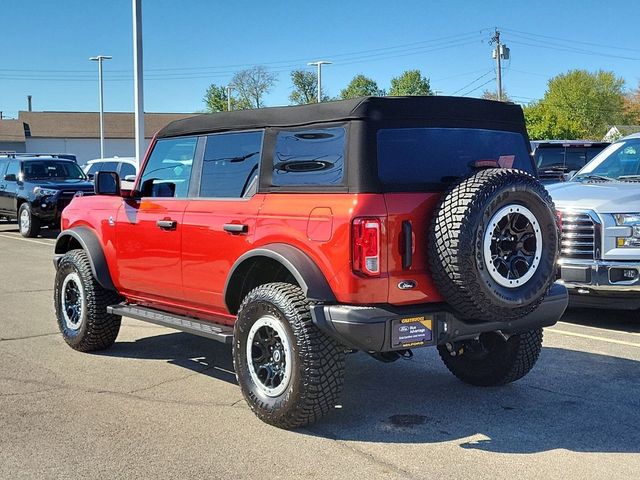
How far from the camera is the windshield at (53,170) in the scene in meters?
19.1

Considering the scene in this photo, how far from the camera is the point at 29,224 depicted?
59.9 feet

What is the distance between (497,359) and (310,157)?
6.83ft

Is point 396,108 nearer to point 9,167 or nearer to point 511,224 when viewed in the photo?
point 511,224

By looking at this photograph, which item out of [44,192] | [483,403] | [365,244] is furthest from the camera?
[44,192]

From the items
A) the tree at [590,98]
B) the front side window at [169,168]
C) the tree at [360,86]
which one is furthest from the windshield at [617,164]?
the tree at [360,86]

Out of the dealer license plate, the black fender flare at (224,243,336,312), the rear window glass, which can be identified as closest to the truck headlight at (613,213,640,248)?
the rear window glass

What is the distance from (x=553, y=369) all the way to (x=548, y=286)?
5.80 ft

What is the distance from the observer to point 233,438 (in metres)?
4.49

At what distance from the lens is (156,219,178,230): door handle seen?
18.5 feet

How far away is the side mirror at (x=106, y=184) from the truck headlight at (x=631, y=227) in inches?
184

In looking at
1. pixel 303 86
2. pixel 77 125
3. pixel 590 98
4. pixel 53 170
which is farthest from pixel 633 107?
pixel 53 170

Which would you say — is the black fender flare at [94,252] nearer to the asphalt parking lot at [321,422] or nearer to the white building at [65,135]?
the asphalt parking lot at [321,422]

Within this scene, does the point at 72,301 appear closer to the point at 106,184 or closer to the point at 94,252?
the point at 94,252

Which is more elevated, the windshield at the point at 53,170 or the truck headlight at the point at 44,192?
the windshield at the point at 53,170
